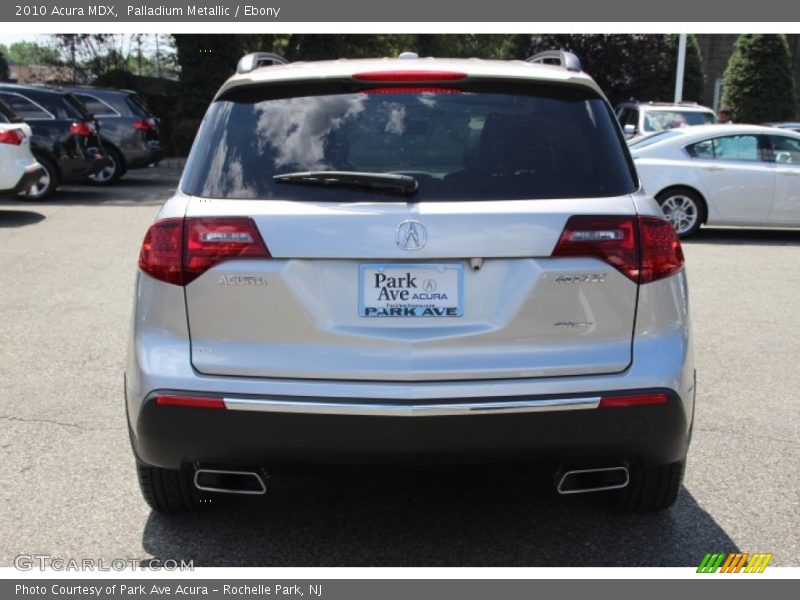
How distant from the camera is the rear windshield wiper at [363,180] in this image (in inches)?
130

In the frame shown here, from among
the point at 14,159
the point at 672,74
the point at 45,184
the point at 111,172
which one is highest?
the point at 672,74

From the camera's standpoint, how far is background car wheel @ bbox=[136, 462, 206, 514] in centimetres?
377

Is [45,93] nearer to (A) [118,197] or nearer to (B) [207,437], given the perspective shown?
(A) [118,197]

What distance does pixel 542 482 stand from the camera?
439cm

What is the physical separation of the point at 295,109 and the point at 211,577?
5.49 ft

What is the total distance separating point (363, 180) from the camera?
3314 mm

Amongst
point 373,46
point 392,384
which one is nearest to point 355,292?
point 392,384

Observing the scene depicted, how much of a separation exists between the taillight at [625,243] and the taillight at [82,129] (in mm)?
14913

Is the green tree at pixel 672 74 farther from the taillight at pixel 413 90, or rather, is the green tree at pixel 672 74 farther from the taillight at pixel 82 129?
the taillight at pixel 413 90

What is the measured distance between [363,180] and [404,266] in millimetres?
336

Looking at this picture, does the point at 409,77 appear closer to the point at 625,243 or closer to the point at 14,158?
the point at 625,243

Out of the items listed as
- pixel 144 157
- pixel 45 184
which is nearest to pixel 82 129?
pixel 45 184

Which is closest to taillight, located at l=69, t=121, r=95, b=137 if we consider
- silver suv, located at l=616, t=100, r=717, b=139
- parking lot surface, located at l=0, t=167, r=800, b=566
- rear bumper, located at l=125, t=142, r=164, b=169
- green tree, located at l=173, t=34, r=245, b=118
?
rear bumper, located at l=125, t=142, r=164, b=169

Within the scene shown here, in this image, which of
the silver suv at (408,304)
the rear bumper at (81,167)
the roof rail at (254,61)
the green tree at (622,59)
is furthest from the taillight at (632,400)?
the green tree at (622,59)
